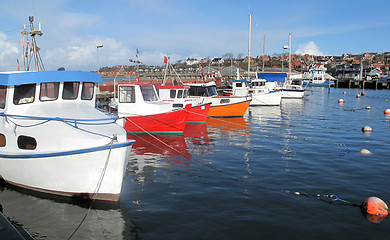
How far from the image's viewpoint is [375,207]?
8.24m

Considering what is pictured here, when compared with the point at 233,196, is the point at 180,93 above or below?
above

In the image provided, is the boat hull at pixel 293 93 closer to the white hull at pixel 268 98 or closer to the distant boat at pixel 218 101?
the white hull at pixel 268 98

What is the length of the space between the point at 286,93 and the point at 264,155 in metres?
40.6

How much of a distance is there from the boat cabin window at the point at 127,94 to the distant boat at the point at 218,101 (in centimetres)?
924

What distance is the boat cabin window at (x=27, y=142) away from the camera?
28.9 feet

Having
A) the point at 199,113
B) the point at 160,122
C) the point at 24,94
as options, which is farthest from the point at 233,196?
the point at 199,113

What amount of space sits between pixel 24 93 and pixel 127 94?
8.98m

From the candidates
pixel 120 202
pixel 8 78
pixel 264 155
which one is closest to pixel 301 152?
pixel 264 155

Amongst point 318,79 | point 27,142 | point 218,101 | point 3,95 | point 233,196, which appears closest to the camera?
point 27,142

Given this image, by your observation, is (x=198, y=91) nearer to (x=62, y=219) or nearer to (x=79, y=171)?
(x=79, y=171)

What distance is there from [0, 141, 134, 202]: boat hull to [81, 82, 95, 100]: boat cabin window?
10.4 ft

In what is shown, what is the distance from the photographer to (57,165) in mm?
8281

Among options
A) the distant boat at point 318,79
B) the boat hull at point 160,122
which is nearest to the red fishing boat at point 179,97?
the boat hull at point 160,122

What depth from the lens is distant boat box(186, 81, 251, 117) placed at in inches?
1074
